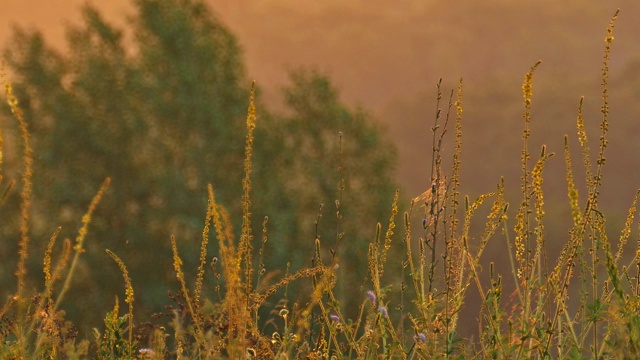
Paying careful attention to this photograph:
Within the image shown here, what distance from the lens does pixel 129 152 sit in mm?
20531

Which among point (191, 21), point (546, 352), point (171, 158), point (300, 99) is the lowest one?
point (546, 352)

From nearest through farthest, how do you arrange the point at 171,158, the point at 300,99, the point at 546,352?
the point at 546,352 < the point at 171,158 < the point at 300,99

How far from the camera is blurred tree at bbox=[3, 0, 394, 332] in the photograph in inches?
781

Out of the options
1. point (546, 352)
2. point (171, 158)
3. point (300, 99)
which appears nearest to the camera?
point (546, 352)

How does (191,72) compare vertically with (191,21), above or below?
below

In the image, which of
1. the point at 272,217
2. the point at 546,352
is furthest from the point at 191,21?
the point at 546,352

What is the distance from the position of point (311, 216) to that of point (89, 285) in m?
5.27

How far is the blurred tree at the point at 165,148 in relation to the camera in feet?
65.1

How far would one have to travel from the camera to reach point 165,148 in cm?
2052

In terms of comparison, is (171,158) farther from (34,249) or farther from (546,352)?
(546,352)

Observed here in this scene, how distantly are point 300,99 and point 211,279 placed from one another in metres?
5.41

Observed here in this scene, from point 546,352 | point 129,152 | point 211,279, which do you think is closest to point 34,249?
point 129,152

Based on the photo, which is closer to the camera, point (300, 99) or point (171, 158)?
point (171, 158)

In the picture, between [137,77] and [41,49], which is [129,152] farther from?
[41,49]
